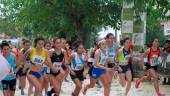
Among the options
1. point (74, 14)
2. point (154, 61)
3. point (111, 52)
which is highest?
point (74, 14)

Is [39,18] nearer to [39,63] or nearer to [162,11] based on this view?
[162,11]

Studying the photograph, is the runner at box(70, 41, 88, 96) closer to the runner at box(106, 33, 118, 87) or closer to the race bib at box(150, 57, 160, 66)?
the runner at box(106, 33, 118, 87)

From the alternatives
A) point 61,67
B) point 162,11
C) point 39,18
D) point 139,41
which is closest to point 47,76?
point 61,67

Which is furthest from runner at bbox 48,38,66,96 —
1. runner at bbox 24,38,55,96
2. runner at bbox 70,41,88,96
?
runner at bbox 70,41,88,96

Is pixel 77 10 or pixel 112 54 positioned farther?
pixel 77 10

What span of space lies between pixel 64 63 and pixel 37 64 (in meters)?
0.97

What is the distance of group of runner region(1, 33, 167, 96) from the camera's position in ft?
32.5

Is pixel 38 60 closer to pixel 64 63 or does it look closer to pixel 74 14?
pixel 64 63

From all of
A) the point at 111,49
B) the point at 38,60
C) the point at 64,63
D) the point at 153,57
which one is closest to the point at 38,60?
the point at 38,60

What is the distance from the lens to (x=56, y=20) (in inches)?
1241

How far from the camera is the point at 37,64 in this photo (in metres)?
10.0

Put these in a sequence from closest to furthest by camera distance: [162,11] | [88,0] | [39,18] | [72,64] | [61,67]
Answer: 1. [61,67]
2. [72,64]
3. [162,11]
4. [88,0]
5. [39,18]

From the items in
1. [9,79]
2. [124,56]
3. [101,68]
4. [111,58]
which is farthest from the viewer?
[124,56]

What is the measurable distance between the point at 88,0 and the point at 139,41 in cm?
852
